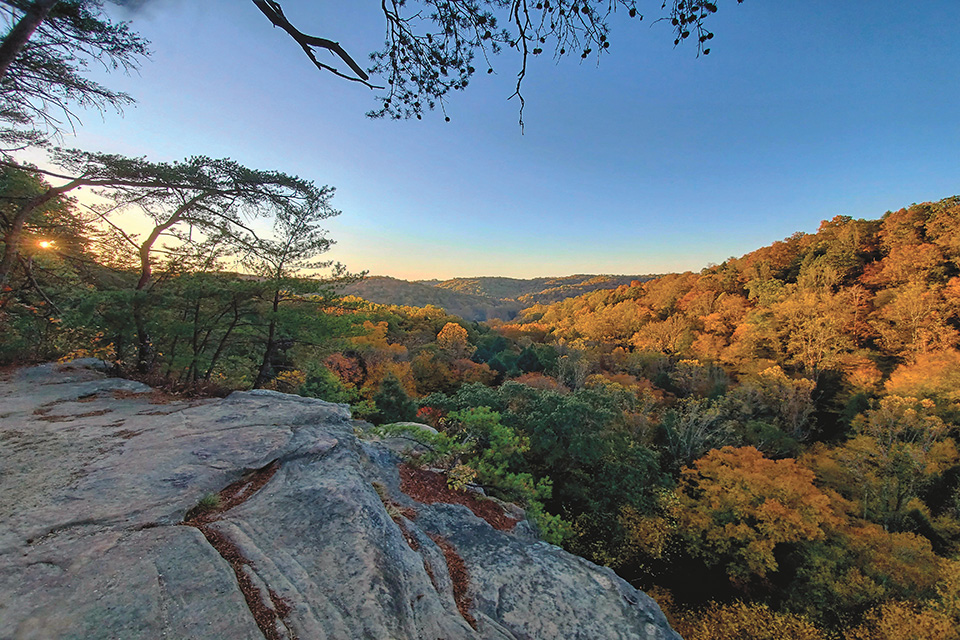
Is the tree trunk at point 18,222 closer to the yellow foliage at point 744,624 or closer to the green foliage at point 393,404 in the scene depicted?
the green foliage at point 393,404

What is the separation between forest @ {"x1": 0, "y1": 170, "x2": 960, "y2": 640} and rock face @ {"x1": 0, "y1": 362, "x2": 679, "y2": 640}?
6.90 feet

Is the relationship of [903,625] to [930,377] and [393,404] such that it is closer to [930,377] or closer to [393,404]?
[930,377]

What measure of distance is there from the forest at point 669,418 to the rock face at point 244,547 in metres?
2.10

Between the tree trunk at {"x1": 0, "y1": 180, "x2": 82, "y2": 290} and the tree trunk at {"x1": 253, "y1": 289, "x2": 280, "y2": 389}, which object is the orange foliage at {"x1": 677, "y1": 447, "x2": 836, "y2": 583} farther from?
the tree trunk at {"x1": 0, "y1": 180, "x2": 82, "y2": 290}

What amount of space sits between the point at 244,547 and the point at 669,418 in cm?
2348

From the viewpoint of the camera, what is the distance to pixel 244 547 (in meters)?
2.99

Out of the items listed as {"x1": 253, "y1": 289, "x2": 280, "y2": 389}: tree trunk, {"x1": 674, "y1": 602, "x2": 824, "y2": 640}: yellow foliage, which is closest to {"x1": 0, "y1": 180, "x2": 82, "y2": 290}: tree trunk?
{"x1": 253, "y1": 289, "x2": 280, "y2": 389}: tree trunk

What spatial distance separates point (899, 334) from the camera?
25.5m

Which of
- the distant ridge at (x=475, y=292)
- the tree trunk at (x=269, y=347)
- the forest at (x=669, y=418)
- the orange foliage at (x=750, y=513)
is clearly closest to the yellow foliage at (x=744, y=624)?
the forest at (x=669, y=418)

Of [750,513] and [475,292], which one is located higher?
[475,292]

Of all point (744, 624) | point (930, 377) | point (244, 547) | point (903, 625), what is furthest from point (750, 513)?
point (244, 547)

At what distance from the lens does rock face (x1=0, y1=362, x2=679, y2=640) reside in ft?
7.58

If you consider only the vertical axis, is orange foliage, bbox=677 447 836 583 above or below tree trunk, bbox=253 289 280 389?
below

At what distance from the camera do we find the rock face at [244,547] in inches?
91.0
